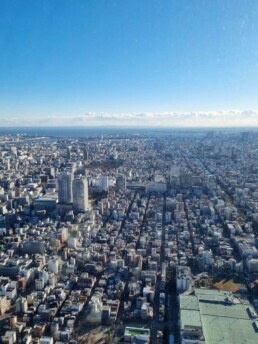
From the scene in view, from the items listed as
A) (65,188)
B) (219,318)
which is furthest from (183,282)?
(65,188)

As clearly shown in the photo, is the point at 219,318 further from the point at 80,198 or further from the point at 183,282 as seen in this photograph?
the point at 80,198

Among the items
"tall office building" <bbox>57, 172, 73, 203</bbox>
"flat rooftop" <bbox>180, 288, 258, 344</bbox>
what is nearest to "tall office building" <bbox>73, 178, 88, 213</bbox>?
"tall office building" <bbox>57, 172, 73, 203</bbox>

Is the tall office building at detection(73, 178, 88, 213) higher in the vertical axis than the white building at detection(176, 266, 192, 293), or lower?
higher

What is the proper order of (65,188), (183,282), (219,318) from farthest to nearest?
1. (65,188)
2. (183,282)
3. (219,318)

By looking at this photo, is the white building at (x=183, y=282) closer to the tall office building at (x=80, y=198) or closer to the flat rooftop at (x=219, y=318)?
the flat rooftop at (x=219, y=318)

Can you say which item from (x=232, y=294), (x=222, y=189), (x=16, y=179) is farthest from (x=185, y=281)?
(x=16, y=179)

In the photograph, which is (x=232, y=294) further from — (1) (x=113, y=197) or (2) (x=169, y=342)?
(1) (x=113, y=197)

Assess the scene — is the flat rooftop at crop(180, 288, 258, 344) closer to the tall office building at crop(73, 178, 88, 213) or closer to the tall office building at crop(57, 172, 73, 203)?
the tall office building at crop(73, 178, 88, 213)

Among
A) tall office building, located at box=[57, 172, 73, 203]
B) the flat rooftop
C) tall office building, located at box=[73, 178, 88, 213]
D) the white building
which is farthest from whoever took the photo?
tall office building, located at box=[57, 172, 73, 203]

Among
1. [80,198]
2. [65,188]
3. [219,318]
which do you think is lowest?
[219,318]

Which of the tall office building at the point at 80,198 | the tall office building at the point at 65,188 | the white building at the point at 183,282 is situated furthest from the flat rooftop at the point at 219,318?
the tall office building at the point at 65,188
